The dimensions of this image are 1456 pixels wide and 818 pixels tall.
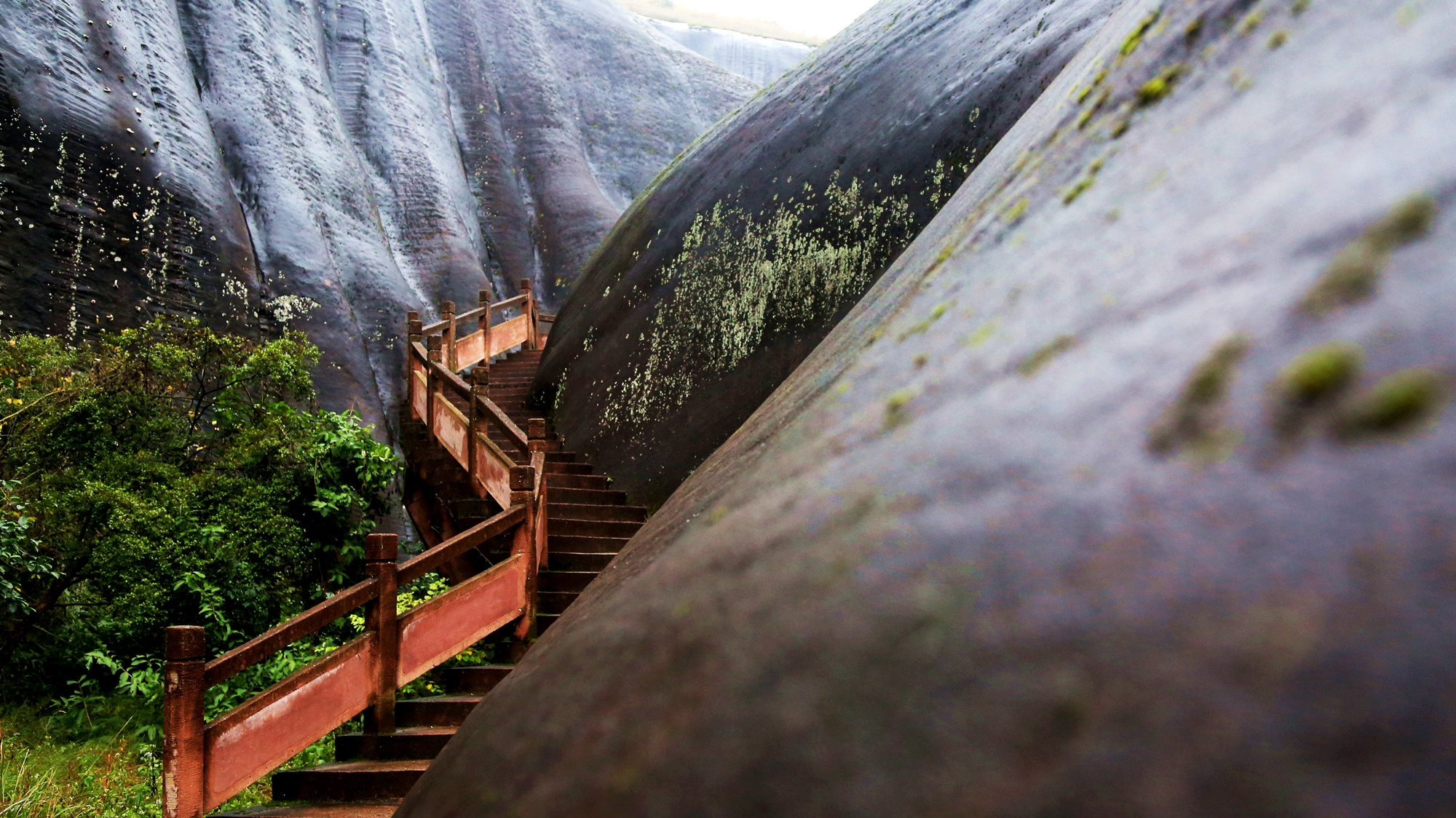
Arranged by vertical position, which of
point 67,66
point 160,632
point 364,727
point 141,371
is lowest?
point 364,727

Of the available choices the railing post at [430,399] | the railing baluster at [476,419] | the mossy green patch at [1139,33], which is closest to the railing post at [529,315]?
the railing post at [430,399]

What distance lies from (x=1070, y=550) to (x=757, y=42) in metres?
31.3

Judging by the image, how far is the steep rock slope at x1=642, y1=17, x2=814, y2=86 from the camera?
1129 inches

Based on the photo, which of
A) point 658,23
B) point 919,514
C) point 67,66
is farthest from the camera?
point 658,23

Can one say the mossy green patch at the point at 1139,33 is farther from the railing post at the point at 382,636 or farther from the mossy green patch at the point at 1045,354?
the railing post at the point at 382,636

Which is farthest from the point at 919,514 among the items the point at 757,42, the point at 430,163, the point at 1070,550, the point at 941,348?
the point at 757,42

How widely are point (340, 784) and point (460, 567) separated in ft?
8.91

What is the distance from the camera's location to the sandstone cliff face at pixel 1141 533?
376 mm

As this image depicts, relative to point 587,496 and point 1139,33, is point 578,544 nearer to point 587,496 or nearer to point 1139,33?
point 587,496

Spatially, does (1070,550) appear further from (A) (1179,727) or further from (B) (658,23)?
(B) (658,23)

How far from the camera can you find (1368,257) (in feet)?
1.47

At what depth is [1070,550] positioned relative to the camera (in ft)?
1.58

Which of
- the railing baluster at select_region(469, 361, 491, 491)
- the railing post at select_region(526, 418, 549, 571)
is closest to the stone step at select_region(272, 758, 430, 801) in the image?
the railing post at select_region(526, 418, 549, 571)

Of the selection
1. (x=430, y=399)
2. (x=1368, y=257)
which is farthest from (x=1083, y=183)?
(x=430, y=399)
